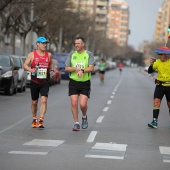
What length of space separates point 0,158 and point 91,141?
2554 millimetres

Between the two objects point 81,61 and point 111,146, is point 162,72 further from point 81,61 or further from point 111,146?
point 111,146

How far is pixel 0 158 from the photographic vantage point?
8.05m

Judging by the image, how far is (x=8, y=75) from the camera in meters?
22.9

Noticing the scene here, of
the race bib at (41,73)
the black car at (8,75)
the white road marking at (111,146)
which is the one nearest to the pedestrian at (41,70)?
the race bib at (41,73)

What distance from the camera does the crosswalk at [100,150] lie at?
8.55 m

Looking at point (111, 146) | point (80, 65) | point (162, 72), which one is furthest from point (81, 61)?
point (111, 146)

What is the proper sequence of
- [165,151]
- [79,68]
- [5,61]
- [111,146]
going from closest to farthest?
1. [165,151]
2. [111,146]
3. [79,68]
4. [5,61]

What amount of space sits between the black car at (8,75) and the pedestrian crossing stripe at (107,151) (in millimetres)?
13325

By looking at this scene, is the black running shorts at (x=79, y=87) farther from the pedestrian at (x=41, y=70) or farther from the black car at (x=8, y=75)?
the black car at (x=8, y=75)

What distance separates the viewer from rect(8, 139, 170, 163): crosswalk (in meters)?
8.55

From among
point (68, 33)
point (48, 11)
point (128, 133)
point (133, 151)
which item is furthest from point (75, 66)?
point (68, 33)

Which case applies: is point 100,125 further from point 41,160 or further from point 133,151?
point 41,160

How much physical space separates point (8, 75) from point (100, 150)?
14210 millimetres

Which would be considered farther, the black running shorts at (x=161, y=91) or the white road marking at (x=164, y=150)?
the black running shorts at (x=161, y=91)
